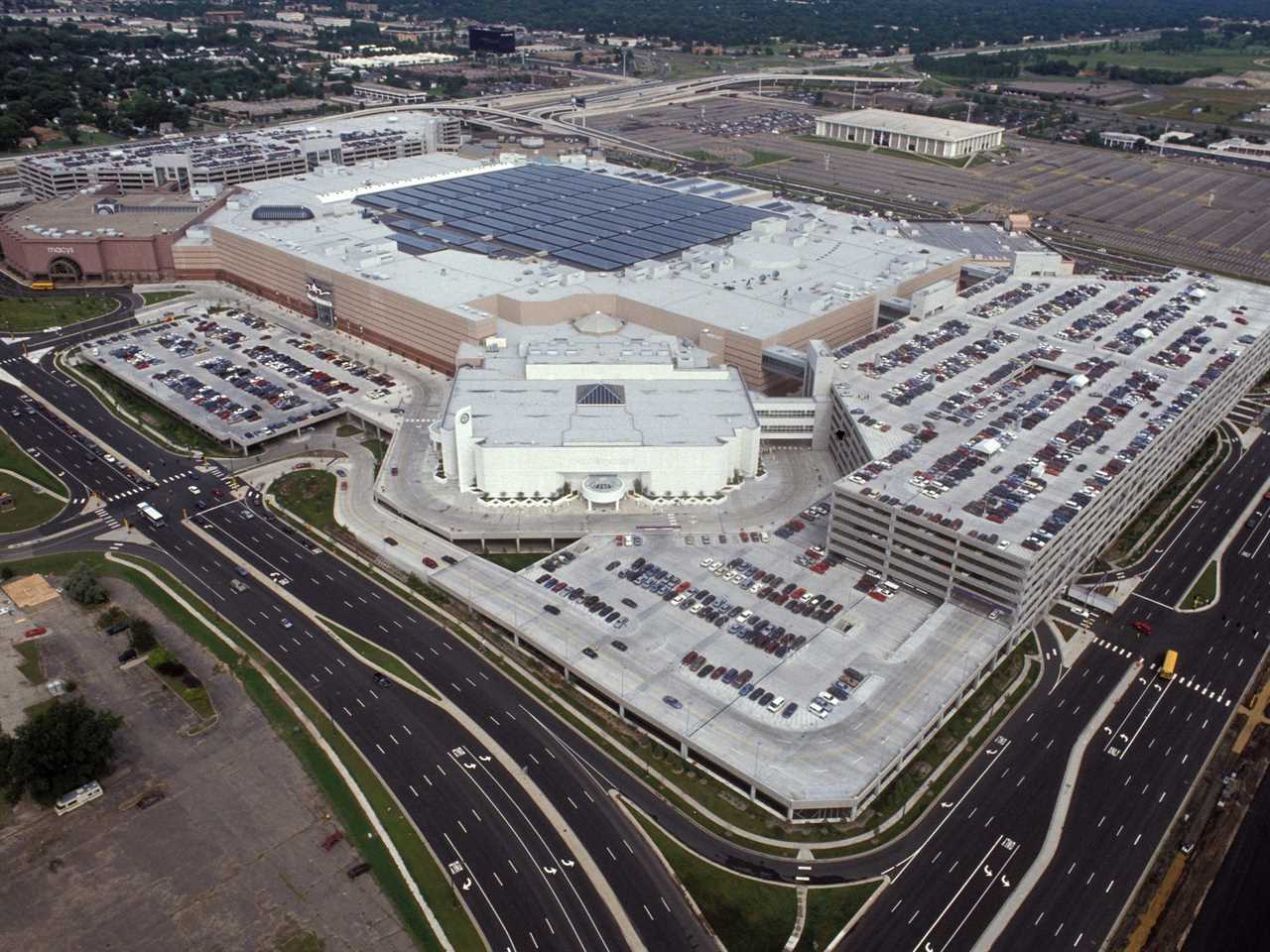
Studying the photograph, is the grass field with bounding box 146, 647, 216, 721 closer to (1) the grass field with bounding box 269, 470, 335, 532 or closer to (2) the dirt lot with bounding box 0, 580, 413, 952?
(2) the dirt lot with bounding box 0, 580, 413, 952

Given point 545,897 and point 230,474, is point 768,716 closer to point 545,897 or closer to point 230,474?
point 545,897

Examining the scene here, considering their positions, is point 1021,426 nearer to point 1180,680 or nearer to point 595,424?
point 1180,680

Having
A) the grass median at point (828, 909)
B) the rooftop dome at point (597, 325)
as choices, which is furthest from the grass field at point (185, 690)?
the rooftop dome at point (597, 325)

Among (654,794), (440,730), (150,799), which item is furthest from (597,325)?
(150,799)

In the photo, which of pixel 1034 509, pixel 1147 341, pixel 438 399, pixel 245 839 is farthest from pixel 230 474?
pixel 1147 341

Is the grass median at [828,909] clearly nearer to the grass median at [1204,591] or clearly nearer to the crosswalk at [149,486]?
the grass median at [1204,591]

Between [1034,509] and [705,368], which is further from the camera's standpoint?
[705,368]

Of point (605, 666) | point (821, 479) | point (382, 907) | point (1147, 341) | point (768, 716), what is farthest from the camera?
point (1147, 341)
